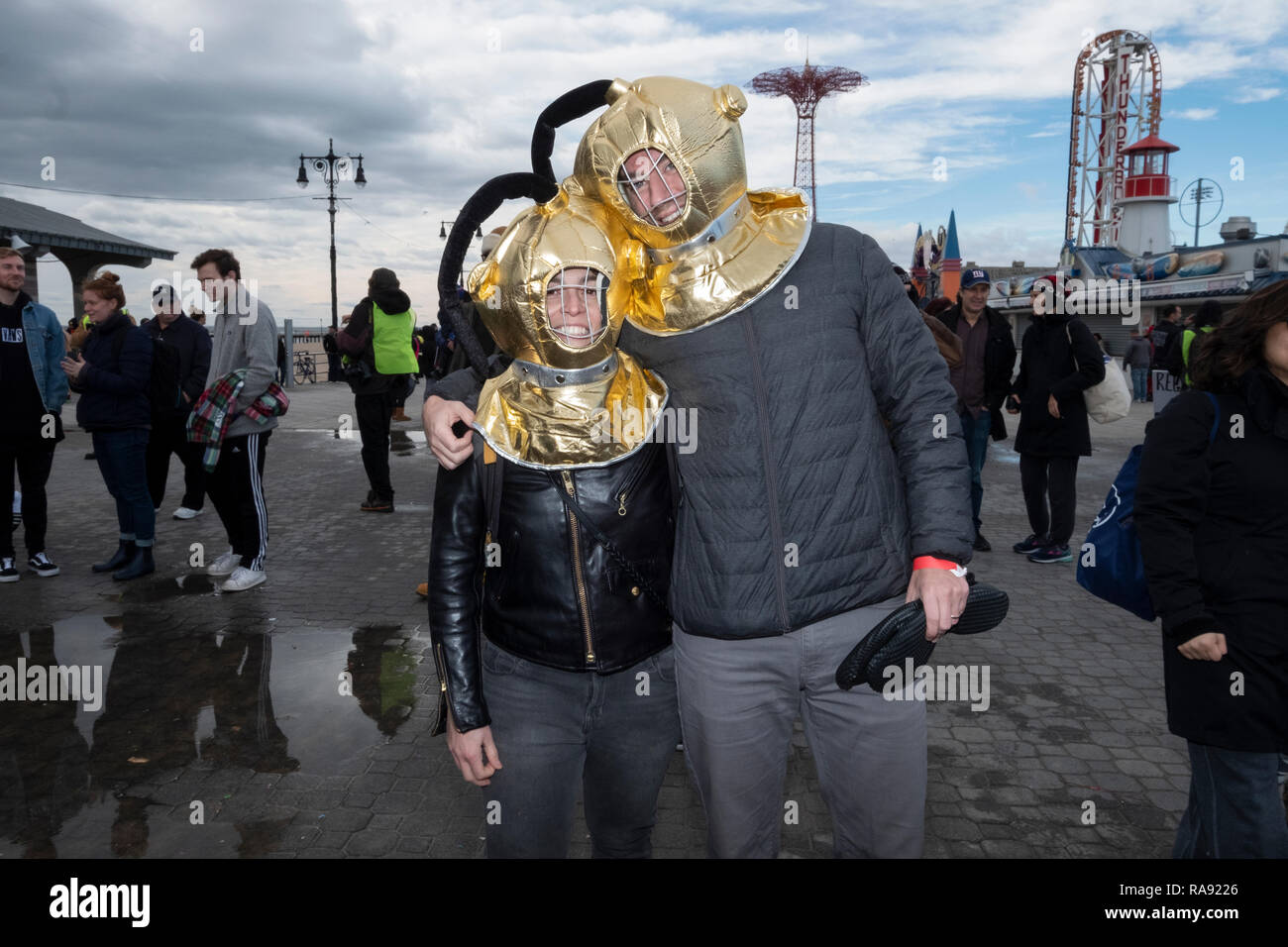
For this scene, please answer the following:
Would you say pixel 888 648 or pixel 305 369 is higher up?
pixel 305 369

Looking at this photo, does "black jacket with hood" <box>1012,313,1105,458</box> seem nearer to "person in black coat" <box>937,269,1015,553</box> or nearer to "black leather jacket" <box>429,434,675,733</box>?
"person in black coat" <box>937,269,1015,553</box>

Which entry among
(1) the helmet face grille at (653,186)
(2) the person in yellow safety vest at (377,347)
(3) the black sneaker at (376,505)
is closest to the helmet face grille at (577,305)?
(1) the helmet face grille at (653,186)

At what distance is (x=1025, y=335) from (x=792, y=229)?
16.6 feet

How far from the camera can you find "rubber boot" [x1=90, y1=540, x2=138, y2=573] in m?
6.49

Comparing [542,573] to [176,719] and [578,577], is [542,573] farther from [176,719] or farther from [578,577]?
[176,719]

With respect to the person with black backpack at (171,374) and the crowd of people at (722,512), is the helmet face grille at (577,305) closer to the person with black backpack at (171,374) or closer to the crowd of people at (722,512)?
the crowd of people at (722,512)

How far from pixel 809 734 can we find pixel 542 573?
0.75 metres

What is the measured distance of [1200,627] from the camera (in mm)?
2291

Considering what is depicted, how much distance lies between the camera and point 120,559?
6.51 metres

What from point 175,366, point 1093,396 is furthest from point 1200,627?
point 175,366

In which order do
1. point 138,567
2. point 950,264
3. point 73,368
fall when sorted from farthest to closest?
point 950,264
point 138,567
point 73,368

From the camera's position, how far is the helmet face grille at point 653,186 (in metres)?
2.11

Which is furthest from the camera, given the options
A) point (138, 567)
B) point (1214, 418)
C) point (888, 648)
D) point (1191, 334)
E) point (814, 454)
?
point (1191, 334)

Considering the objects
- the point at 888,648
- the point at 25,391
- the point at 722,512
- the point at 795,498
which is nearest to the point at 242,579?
the point at 25,391
